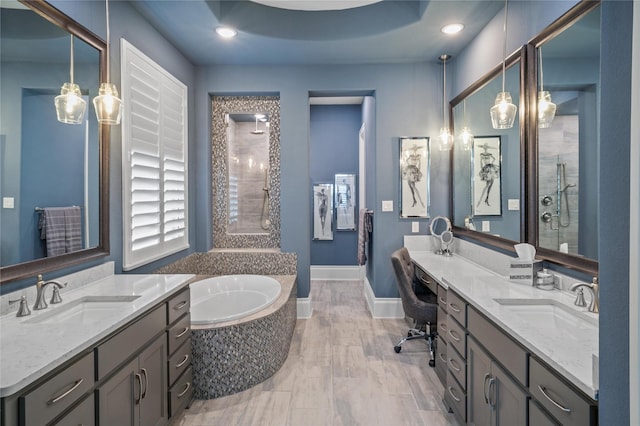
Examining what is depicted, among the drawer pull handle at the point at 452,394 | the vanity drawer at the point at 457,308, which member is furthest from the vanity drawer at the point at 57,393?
the drawer pull handle at the point at 452,394

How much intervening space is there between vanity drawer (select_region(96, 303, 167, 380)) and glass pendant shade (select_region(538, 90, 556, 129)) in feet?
8.58

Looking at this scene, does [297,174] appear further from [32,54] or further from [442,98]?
[32,54]

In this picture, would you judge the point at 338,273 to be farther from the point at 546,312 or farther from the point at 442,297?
the point at 546,312

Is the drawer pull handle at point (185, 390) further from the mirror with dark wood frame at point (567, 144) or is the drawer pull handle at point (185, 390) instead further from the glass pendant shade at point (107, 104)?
the mirror with dark wood frame at point (567, 144)

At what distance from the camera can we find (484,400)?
Answer: 1702mm

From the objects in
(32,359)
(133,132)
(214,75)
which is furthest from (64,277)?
(214,75)

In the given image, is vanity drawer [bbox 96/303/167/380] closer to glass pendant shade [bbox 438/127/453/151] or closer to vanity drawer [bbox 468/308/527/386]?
vanity drawer [bbox 468/308/527/386]

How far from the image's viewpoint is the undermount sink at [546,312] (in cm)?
159

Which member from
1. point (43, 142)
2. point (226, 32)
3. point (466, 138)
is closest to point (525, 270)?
point (466, 138)

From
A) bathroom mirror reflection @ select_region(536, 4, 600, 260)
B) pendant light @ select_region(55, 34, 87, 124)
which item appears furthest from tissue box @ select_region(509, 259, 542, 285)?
pendant light @ select_region(55, 34, 87, 124)

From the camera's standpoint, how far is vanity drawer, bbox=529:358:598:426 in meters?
1.02

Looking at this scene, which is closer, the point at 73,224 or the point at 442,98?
the point at 73,224

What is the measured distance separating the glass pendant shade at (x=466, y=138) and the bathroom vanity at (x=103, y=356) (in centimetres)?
284

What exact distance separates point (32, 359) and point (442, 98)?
13.5 ft
